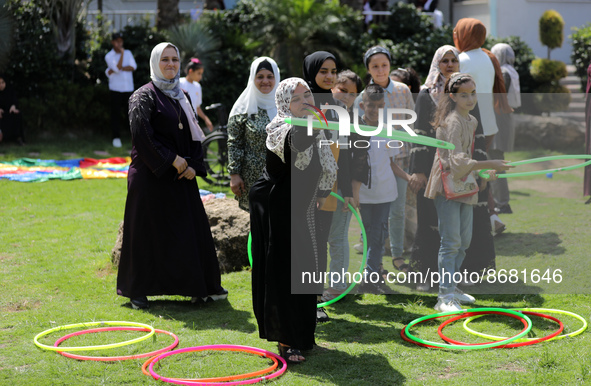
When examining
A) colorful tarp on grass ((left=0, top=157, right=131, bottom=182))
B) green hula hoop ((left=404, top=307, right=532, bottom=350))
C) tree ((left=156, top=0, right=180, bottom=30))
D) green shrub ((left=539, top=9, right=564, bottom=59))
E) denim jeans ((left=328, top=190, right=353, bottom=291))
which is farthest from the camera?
green shrub ((left=539, top=9, right=564, bottom=59))

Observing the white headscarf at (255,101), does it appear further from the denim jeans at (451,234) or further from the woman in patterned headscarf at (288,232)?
the denim jeans at (451,234)

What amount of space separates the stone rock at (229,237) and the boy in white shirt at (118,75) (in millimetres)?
8318

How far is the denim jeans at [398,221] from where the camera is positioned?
702cm

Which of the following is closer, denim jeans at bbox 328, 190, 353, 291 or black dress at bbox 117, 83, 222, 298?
black dress at bbox 117, 83, 222, 298

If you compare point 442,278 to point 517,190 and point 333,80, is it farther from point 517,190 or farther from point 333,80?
point 517,190

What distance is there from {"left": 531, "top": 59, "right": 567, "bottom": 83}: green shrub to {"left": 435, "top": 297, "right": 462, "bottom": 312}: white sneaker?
12072 millimetres

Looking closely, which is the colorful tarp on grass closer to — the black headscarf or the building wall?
the black headscarf

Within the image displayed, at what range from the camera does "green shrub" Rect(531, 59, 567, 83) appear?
16.2 metres

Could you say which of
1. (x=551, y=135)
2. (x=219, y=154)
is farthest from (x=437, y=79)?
(x=551, y=135)

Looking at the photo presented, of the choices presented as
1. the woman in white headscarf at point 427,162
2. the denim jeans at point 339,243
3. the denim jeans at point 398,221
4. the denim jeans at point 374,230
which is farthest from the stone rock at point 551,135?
the denim jeans at point 339,243

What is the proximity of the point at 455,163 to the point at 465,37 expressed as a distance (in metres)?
2.11

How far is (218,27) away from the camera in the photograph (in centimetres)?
1677

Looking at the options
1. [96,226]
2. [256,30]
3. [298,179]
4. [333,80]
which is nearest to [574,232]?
[333,80]

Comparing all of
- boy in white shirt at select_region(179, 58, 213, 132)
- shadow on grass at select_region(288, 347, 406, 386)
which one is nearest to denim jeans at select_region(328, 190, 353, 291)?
shadow on grass at select_region(288, 347, 406, 386)
